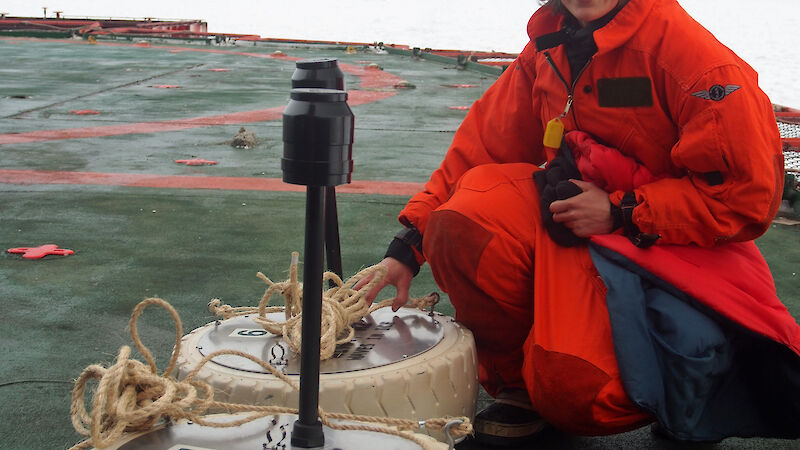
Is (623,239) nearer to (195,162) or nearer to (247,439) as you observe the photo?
(247,439)

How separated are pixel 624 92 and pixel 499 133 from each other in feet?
1.33

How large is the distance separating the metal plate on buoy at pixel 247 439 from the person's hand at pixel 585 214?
2.34 ft

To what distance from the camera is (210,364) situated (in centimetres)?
155

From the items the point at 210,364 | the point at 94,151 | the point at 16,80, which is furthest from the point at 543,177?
the point at 16,80

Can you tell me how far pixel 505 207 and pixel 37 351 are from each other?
130cm

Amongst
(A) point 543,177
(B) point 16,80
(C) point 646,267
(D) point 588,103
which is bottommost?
(B) point 16,80

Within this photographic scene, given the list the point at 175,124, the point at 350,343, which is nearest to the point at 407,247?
the point at 350,343

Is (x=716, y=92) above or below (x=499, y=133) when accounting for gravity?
above

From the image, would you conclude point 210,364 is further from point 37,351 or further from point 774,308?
point 774,308

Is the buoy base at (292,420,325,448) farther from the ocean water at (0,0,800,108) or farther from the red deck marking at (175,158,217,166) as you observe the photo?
the ocean water at (0,0,800,108)

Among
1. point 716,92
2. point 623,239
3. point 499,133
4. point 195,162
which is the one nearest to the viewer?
point 716,92

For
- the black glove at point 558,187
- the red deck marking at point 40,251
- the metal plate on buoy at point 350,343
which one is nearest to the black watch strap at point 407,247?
the metal plate on buoy at point 350,343

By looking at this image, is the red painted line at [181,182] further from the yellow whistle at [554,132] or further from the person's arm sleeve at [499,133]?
the yellow whistle at [554,132]

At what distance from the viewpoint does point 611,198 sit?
1718 mm
